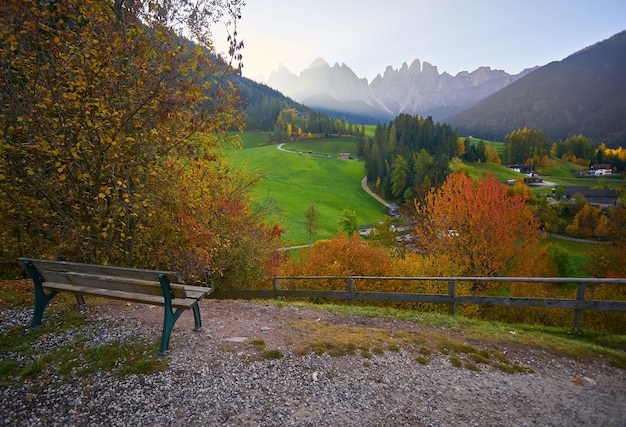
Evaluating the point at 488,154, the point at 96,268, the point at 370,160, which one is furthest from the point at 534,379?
the point at 488,154

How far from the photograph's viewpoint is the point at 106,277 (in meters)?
5.89

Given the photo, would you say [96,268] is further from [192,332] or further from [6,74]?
[6,74]

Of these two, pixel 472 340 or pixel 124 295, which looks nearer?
pixel 124 295

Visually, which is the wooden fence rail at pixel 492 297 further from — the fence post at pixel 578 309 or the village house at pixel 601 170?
the village house at pixel 601 170

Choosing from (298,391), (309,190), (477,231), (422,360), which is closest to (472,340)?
A: (422,360)

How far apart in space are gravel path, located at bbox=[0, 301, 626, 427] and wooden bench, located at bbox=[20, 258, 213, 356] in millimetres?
855

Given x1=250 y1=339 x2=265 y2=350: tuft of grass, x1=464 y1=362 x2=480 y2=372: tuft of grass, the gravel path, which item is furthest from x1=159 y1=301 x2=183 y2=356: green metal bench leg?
x1=464 y1=362 x2=480 y2=372: tuft of grass

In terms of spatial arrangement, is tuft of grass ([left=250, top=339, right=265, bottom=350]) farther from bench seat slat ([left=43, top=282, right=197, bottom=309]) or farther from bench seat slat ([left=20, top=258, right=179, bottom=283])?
bench seat slat ([left=20, top=258, right=179, bottom=283])

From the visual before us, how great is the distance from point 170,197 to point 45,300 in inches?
149

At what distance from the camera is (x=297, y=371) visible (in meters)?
5.59

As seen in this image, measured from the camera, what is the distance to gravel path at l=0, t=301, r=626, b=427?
176 inches

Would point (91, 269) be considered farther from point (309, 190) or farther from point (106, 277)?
point (309, 190)

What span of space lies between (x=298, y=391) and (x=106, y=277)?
4.03m

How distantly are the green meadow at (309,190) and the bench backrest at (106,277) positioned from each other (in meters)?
33.4
